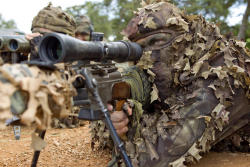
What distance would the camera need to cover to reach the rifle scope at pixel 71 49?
5.26ft

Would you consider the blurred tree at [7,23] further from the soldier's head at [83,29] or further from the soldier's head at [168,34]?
the soldier's head at [168,34]

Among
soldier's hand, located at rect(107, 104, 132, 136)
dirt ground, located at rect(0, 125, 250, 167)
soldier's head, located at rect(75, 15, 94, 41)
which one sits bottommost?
dirt ground, located at rect(0, 125, 250, 167)

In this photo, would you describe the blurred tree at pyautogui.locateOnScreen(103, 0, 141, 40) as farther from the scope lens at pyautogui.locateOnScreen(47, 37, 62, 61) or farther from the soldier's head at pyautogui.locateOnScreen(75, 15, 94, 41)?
the scope lens at pyautogui.locateOnScreen(47, 37, 62, 61)

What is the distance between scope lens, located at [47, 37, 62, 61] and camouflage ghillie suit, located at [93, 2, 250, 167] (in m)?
0.79

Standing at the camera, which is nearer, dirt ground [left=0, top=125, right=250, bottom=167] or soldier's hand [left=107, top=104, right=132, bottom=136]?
soldier's hand [left=107, top=104, right=132, bottom=136]

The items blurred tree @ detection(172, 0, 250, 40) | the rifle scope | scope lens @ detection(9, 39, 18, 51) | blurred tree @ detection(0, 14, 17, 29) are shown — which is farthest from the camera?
blurred tree @ detection(0, 14, 17, 29)

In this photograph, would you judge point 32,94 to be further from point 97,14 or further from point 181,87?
point 97,14

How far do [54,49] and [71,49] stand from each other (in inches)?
5.7

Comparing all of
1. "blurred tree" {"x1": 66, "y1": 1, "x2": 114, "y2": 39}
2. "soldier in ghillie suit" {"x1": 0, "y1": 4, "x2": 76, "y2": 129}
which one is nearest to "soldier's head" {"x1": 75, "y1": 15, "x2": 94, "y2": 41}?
"soldier in ghillie suit" {"x1": 0, "y1": 4, "x2": 76, "y2": 129}

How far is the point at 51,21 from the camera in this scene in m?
3.93

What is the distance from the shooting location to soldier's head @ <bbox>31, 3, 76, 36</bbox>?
12.9 ft

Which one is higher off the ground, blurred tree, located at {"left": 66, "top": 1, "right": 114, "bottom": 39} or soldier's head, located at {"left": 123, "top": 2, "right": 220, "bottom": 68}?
blurred tree, located at {"left": 66, "top": 1, "right": 114, "bottom": 39}

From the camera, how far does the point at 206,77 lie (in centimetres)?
246

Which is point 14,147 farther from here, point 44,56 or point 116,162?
point 44,56
